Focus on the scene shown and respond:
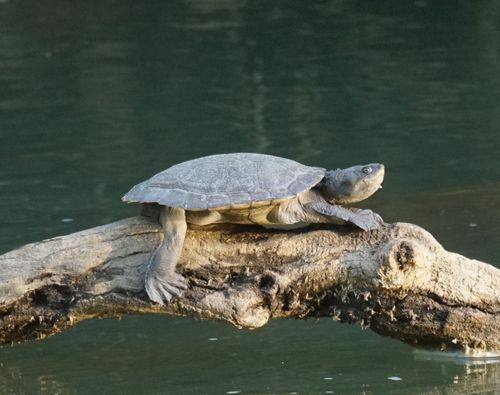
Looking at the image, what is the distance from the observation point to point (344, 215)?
4746mm

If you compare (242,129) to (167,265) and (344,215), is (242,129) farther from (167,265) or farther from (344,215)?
(167,265)

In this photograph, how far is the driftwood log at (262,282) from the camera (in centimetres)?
471

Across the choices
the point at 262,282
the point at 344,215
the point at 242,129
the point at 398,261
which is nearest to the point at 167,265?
the point at 262,282

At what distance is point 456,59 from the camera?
13.7 meters

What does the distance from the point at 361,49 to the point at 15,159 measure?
586 centimetres

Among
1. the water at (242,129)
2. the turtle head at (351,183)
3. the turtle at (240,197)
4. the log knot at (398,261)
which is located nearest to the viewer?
the log knot at (398,261)

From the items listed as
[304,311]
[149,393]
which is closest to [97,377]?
[149,393]

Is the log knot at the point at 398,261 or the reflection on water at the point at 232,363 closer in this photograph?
the log knot at the point at 398,261

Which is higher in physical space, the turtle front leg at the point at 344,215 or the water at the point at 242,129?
the turtle front leg at the point at 344,215

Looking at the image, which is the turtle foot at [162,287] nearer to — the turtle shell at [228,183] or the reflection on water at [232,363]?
the turtle shell at [228,183]

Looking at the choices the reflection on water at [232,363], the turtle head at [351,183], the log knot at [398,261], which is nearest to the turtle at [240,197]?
the turtle head at [351,183]

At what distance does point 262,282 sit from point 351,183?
0.56 meters

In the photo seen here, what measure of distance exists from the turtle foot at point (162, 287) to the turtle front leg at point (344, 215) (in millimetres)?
641

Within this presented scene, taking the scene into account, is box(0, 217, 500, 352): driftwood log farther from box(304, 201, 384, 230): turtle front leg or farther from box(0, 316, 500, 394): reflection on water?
box(0, 316, 500, 394): reflection on water
